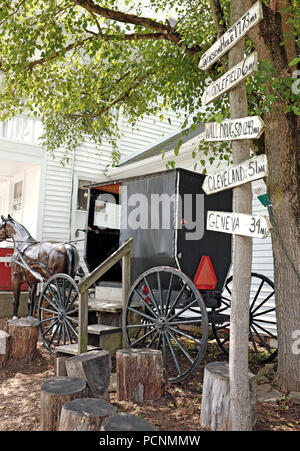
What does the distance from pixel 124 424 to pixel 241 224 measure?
1.57 m

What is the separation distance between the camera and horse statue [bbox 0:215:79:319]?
6991 millimetres

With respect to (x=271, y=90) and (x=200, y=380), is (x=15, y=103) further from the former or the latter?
(x=200, y=380)

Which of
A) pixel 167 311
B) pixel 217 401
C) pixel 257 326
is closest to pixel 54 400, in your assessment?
pixel 217 401

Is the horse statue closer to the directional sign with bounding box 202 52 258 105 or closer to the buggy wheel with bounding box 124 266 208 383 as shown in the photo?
the buggy wheel with bounding box 124 266 208 383

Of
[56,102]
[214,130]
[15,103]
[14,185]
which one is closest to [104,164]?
[14,185]

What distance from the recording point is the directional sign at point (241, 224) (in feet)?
8.49

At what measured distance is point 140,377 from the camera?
389cm

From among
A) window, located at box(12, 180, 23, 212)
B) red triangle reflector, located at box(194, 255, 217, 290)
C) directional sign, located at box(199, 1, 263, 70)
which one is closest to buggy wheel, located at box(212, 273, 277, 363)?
red triangle reflector, located at box(194, 255, 217, 290)

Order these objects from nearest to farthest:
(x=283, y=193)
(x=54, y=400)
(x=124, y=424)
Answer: (x=124, y=424) < (x=54, y=400) < (x=283, y=193)

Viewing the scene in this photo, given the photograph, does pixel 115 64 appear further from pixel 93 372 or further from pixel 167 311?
pixel 93 372

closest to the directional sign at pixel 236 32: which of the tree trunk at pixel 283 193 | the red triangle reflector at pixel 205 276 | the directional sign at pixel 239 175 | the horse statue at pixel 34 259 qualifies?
the directional sign at pixel 239 175

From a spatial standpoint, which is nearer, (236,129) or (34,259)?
(236,129)

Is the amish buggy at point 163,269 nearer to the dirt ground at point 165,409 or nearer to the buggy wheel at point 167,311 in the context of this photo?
the buggy wheel at point 167,311

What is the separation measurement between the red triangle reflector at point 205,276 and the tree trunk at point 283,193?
1.00 meters
